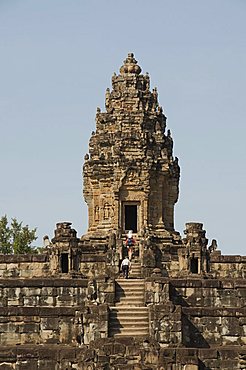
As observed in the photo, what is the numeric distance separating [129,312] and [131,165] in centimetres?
1254

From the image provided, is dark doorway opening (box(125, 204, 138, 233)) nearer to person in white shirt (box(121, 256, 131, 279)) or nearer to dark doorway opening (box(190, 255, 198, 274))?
dark doorway opening (box(190, 255, 198, 274))

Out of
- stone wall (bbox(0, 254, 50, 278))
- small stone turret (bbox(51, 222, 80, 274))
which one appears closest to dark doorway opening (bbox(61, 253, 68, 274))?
small stone turret (bbox(51, 222, 80, 274))

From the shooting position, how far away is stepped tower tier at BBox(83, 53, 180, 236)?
47.8m

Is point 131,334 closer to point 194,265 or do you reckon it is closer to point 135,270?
point 135,270

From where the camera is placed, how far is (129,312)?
36469 mm

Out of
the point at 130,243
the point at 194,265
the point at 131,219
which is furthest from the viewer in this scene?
the point at 131,219

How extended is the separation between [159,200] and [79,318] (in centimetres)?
1332

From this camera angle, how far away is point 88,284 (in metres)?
38.1

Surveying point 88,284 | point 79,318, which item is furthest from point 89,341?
point 88,284

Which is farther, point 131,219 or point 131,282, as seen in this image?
point 131,219

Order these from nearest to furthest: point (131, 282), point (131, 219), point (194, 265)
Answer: point (131, 282) → point (194, 265) → point (131, 219)

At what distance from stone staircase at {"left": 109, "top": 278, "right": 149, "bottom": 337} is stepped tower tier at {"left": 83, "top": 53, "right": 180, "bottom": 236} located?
8889 millimetres

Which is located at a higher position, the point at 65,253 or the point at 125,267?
the point at 65,253

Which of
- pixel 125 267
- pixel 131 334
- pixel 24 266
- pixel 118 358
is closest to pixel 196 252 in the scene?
pixel 125 267
